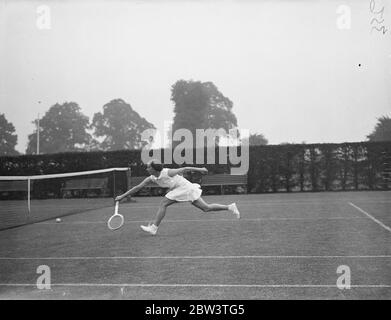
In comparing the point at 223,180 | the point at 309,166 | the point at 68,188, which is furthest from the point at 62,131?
the point at 309,166

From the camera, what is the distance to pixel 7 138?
47219mm

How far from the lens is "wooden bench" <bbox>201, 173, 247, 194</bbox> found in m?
21.2

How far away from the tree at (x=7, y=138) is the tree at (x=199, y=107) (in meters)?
17.7

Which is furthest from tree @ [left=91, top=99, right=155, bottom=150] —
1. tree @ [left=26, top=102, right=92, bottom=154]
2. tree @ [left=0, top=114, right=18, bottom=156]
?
tree @ [left=0, top=114, right=18, bottom=156]

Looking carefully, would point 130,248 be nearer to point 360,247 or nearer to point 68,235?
point 68,235

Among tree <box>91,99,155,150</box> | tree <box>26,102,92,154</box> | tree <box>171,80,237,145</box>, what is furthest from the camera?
tree <box>91,99,155,150</box>

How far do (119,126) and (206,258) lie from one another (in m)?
45.7

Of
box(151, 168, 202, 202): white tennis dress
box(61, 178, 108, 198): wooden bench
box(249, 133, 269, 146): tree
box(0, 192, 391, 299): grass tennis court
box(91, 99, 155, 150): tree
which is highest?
box(91, 99, 155, 150): tree

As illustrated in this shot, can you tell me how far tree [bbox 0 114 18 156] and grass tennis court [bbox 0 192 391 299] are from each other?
37.4 meters

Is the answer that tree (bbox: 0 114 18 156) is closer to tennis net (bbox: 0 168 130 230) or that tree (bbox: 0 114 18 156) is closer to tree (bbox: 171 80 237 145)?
tree (bbox: 171 80 237 145)

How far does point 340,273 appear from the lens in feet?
18.2

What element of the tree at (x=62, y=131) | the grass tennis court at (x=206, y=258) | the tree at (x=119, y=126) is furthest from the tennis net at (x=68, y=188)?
the tree at (x=119, y=126)

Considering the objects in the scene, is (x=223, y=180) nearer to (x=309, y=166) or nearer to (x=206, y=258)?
(x=309, y=166)
